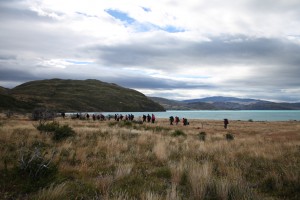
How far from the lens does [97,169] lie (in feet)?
30.1

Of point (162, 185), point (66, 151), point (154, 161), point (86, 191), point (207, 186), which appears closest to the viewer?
point (86, 191)

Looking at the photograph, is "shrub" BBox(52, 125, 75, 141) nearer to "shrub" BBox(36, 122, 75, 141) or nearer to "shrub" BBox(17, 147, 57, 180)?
"shrub" BBox(36, 122, 75, 141)

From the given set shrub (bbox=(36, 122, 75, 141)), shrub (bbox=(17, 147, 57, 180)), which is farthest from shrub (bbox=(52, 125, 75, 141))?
shrub (bbox=(17, 147, 57, 180))

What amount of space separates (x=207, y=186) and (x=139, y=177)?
6.27 feet

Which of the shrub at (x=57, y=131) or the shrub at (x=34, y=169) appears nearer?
the shrub at (x=34, y=169)

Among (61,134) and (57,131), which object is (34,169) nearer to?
(61,134)

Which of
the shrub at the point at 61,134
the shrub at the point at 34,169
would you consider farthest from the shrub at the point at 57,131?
the shrub at the point at 34,169

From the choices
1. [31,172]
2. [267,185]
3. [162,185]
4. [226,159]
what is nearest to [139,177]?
[162,185]

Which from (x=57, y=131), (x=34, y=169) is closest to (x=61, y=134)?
(x=57, y=131)

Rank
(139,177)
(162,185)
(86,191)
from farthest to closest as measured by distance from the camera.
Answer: (139,177) → (162,185) → (86,191)

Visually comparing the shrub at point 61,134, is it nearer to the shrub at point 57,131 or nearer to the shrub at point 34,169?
the shrub at point 57,131

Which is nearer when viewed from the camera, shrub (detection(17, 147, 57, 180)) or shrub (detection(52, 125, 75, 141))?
shrub (detection(17, 147, 57, 180))

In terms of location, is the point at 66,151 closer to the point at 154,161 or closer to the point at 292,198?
the point at 154,161

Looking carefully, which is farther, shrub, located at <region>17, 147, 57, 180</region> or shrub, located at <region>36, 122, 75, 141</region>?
shrub, located at <region>36, 122, 75, 141</region>
